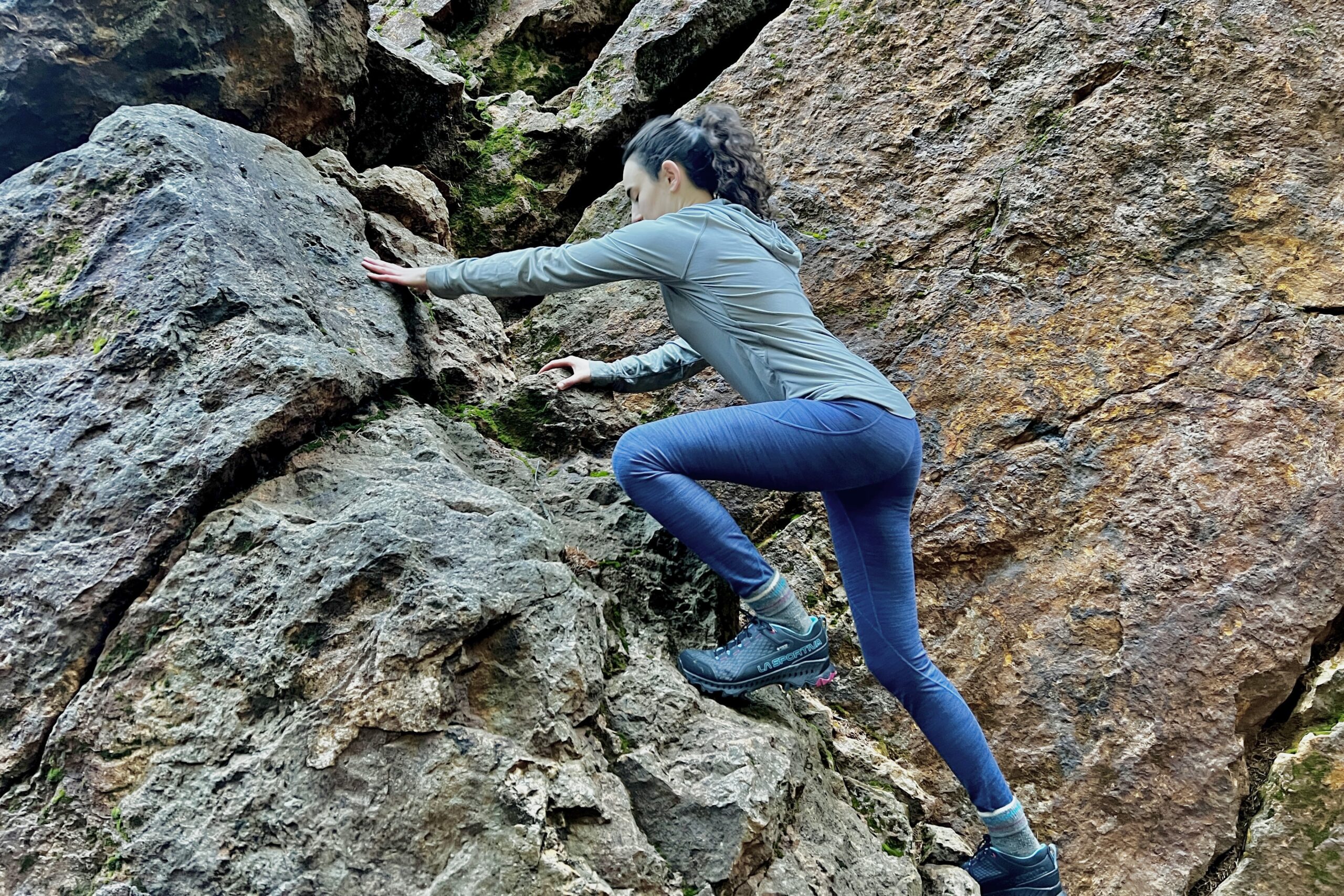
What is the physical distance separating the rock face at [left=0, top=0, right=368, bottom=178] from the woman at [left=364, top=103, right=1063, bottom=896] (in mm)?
2311

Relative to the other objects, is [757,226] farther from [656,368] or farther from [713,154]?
[656,368]

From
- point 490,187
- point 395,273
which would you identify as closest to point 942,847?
point 395,273

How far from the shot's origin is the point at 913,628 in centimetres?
375

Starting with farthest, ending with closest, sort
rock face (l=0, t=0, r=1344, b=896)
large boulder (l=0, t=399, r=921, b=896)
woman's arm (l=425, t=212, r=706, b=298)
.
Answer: woman's arm (l=425, t=212, r=706, b=298) < rock face (l=0, t=0, r=1344, b=896) < large boulder (l=0, t=399, r=921, b=896)

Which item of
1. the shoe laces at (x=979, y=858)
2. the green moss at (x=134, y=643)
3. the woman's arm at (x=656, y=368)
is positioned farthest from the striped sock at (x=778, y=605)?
the green moss at (x=134, y=643)

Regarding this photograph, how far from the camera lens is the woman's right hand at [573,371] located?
15.9 ft

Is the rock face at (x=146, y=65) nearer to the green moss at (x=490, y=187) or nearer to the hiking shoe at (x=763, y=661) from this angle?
the green moss at (x=490, y=187)

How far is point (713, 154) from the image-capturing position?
4020mm

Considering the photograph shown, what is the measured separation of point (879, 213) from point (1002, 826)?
131 inches

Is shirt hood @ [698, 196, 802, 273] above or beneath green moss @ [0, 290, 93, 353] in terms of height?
above

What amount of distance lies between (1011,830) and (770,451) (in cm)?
179

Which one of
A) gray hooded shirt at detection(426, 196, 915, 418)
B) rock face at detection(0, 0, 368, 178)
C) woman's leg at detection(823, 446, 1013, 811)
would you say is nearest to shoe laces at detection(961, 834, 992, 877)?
woman's leg at detection(823, 446, 1013, 811)

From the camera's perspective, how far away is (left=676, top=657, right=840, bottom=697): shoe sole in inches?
146

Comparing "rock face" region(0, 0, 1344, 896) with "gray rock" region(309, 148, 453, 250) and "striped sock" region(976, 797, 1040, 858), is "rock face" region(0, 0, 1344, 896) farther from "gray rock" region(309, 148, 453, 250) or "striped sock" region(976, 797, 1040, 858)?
"striped sock" region(976, 797, 1040, 858)
